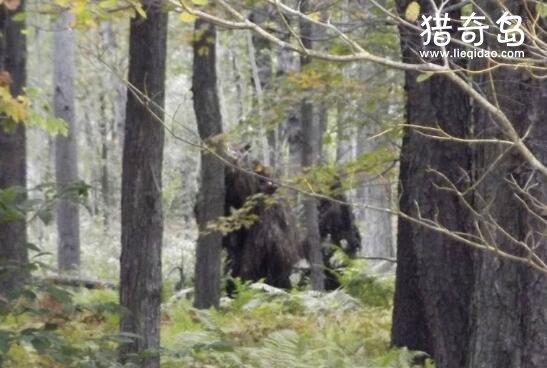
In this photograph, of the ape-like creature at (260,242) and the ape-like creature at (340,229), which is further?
the ape-like creature at (340,229)

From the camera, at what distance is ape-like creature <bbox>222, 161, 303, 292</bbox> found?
559 inches

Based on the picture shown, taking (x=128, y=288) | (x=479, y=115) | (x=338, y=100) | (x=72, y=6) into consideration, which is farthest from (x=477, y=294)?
(x=338, y=100)

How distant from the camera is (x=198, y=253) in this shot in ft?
37.9

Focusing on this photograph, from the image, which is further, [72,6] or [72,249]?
[72,249]

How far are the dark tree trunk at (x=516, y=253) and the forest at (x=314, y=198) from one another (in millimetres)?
10

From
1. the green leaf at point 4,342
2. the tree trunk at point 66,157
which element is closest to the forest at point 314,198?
the green leaf at point 4,342

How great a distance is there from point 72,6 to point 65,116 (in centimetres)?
1563

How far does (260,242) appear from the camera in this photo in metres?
14.4

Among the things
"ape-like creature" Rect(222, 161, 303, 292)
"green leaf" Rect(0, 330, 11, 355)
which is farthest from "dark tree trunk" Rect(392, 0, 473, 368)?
"ape-like creature" Rect(222, 161, 303, 292)

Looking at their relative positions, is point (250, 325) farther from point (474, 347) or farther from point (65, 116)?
point (65, 116)

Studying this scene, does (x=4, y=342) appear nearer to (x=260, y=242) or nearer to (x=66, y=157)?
(x=260, y=242)

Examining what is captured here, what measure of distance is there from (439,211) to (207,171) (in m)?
3.51

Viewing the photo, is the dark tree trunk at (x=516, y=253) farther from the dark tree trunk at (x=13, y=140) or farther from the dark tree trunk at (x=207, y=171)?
the dark tree trunk at (x=13, y=140)

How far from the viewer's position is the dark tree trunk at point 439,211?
327 inches
